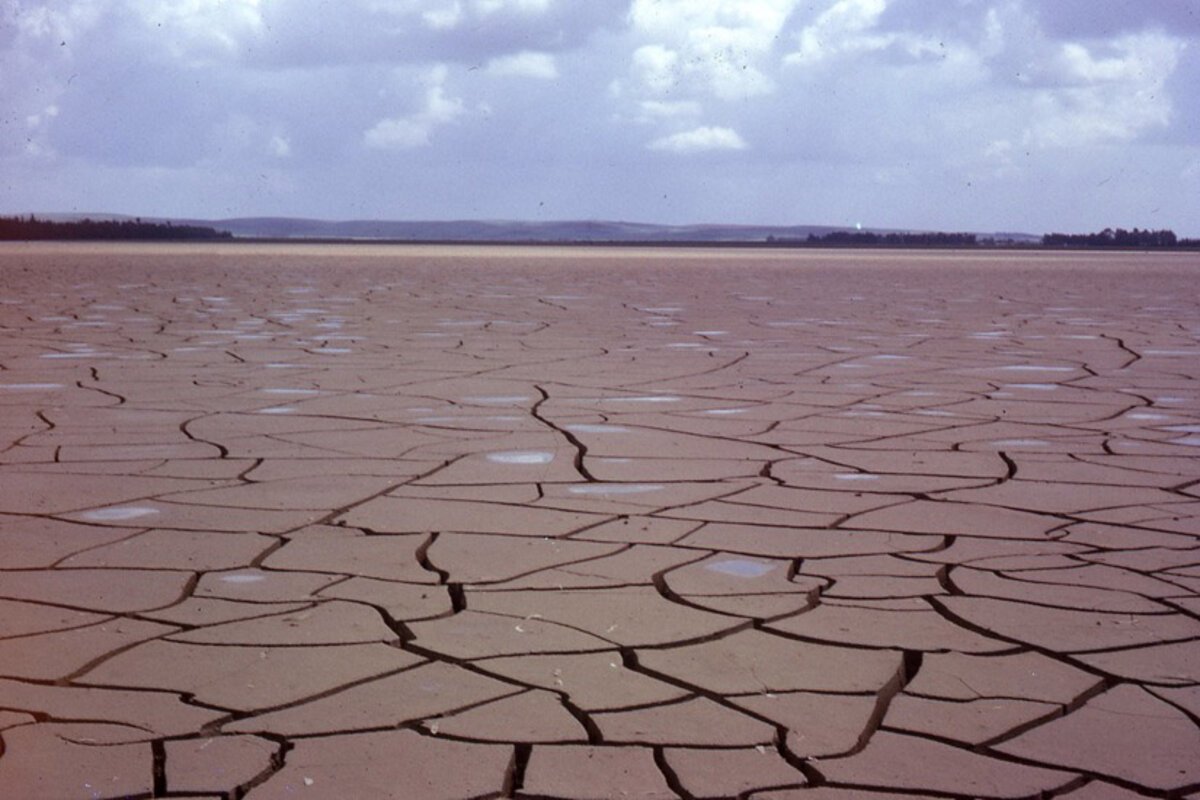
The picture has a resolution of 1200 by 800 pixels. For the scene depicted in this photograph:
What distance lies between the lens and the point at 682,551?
113 inches

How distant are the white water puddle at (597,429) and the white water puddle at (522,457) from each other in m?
0.41

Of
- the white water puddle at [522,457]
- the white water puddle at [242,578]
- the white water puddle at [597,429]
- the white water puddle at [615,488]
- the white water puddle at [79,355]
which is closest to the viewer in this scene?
the white water puddle at [242,578]

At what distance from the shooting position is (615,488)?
3.48 meters

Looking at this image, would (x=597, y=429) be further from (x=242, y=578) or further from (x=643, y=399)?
(x=242, y=578)

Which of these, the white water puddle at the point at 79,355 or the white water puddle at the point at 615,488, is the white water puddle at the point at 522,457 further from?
the white water puddle at the point at 79,355

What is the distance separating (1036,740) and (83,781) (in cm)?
115

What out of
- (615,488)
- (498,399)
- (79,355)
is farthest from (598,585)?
(79,355)

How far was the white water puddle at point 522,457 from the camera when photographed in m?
3.82

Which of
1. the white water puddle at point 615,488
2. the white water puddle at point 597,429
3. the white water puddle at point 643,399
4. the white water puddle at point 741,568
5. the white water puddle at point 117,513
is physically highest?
the white water puddle at point 741,568

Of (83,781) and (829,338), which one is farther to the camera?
(829,338)

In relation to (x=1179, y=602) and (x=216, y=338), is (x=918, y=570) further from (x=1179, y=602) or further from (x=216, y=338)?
(x=216, y=338)

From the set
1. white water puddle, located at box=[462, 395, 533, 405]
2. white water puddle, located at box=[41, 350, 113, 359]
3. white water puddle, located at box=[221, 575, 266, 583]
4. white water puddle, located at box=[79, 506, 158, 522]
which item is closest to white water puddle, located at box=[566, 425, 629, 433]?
white water puddle, located at box=[462, 395, 533, 405]

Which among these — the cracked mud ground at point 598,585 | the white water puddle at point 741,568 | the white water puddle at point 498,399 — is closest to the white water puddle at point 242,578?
the cracked mud ground at point 598,585

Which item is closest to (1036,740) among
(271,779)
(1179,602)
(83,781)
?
(1179,602)
